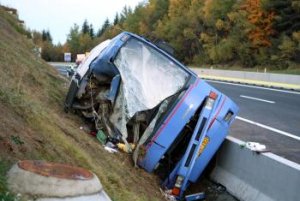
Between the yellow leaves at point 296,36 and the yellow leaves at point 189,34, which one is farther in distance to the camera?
the yellow leaves at point 189,34

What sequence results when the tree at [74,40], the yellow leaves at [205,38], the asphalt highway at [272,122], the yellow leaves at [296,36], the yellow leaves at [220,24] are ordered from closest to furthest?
the asphalt highway at [272,122]
the yellow leaves at [296,36]
the yellow leaves at [220,24]
the yellow leaves at [205,38]
the tree at [74,40]

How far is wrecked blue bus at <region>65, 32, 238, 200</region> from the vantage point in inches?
338

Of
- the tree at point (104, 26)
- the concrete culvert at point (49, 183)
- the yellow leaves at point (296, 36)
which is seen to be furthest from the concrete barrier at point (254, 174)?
the tree at point (104, 26)

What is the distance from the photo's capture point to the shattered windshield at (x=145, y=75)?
8945 millimetres

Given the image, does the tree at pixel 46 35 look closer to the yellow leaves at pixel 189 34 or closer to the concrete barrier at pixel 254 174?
the yellow leaves at pixel 189 34

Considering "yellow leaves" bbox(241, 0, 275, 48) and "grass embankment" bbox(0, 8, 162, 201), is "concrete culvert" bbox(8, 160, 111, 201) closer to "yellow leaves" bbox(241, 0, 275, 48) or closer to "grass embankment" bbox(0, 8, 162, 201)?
"grass embankment" bbox(0, 8, 162, 201)

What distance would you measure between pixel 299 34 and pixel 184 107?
130 ft

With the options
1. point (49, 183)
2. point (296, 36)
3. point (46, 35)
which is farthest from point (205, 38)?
point (46, 35)

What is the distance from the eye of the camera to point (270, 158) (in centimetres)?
741

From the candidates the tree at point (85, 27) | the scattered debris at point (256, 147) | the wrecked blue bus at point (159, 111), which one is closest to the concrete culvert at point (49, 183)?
the scattered debris at point (256, 147)

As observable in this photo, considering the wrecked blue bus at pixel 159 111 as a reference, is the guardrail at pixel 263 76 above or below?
below

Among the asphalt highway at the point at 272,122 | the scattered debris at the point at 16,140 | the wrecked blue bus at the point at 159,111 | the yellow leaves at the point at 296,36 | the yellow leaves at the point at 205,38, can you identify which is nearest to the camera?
the scattered debris at the point at 16,140

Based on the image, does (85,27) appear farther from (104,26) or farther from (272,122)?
A: (272,122)

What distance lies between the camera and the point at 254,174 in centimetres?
789
